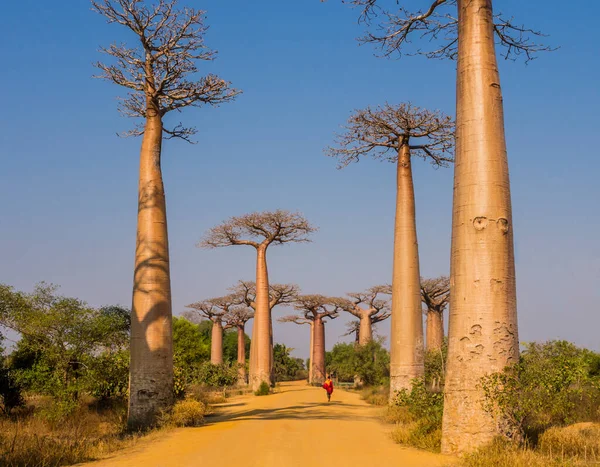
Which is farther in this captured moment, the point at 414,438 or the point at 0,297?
the point at 0,297

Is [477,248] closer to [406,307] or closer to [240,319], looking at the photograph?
[406,307]

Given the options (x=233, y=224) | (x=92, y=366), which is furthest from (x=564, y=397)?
(x=233, y=224)

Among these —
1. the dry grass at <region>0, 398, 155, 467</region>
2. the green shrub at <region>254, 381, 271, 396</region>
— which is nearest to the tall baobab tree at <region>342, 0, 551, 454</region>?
the dry grass at <region>0, 398, 155, 467</region>

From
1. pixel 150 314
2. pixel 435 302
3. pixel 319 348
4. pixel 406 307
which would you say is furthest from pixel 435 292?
pixel 150 314

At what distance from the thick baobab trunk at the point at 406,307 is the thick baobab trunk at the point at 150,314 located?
17.9ft

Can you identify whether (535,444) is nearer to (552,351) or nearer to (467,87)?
(552,351)

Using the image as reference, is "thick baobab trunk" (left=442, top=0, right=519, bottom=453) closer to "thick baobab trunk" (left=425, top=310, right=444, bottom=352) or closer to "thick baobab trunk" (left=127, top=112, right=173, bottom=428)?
"thick baobab trunk" (left=127, top=112, right=173, bottom=428)

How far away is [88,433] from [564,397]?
21.8 ft

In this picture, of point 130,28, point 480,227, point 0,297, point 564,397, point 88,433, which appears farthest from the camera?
point 0,297

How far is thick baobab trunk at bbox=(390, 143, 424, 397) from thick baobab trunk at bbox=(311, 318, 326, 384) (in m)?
25.4

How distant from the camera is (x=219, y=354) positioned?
38.3 m

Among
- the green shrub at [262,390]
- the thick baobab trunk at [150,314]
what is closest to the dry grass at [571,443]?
the thick baobab trunk at [150,314]

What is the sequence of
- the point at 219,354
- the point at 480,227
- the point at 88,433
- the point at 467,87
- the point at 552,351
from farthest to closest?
the point at 219,354 → the point at 88,433 → the point at 552,351 → the point at 467,87 → the point at 480,227

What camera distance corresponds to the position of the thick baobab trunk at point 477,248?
635 centimetres
